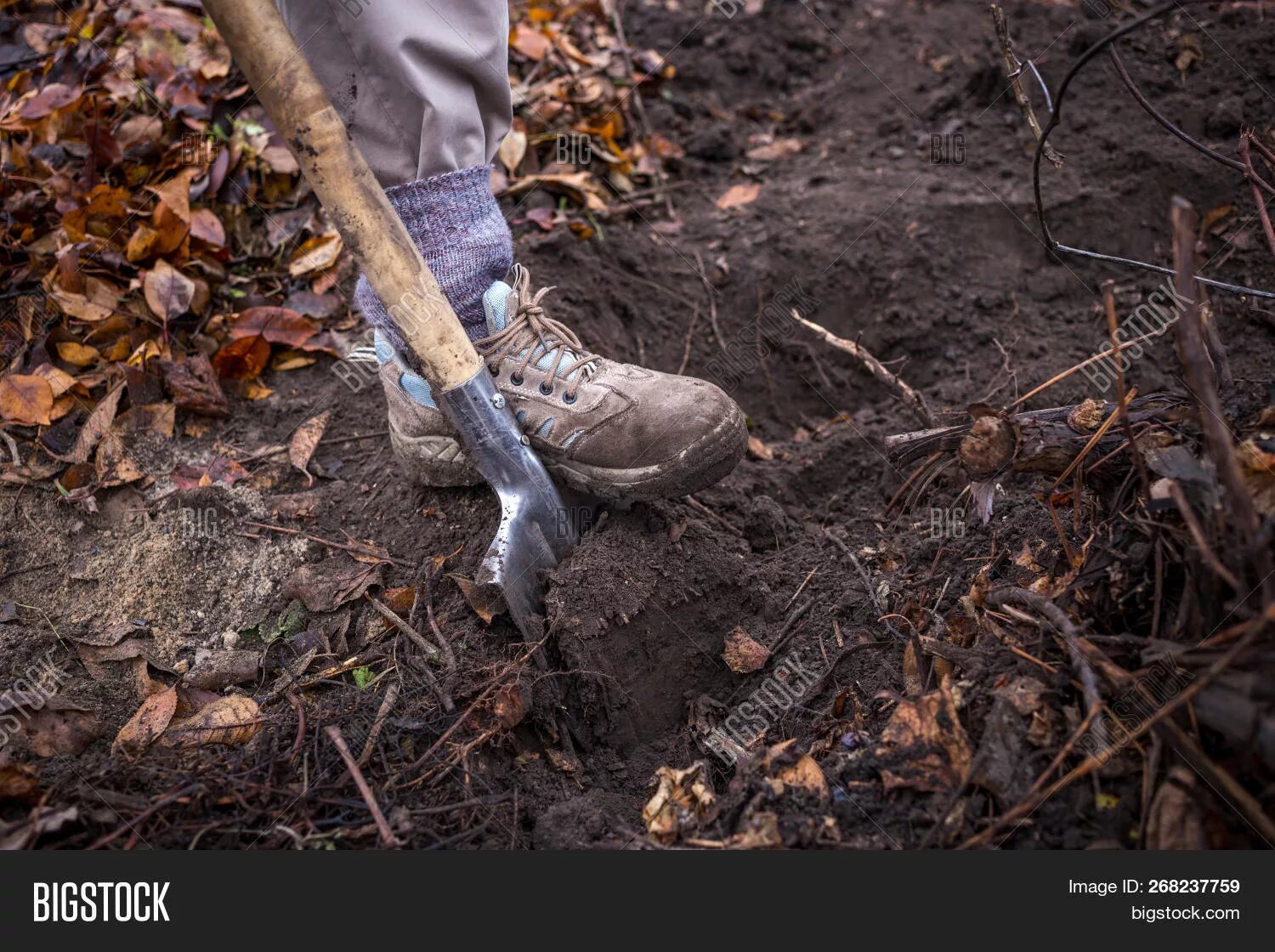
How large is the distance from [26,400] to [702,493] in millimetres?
1806

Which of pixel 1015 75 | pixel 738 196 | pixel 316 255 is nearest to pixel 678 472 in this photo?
pixel 1015 75

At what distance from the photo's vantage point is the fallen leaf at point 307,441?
7.77 feet

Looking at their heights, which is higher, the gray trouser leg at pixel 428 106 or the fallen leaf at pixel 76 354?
the gray trouser leg at pixel 428 106

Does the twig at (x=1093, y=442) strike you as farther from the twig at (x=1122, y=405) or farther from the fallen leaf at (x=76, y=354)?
the fallen leaf at (x=76, y=354)

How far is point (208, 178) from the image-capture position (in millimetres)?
2807

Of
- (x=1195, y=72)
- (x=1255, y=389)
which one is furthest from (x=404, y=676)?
(x=1195, y=72)

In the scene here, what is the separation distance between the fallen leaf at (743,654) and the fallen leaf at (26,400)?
6.13ft

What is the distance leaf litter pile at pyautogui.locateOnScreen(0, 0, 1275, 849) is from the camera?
1.43 m

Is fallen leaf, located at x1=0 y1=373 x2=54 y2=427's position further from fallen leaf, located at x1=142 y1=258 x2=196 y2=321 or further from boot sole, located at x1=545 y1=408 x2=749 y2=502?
boot sole, located at x1=545 y1=408 x2=749 y2=502

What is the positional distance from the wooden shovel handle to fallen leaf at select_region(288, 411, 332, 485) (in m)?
0.71

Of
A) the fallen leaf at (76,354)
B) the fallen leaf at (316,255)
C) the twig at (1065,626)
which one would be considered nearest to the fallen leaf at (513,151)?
the fallen leaf at (316,255)

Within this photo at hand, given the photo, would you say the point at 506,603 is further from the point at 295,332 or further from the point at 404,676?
the point at 295,332

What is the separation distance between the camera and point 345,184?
165 centimetres

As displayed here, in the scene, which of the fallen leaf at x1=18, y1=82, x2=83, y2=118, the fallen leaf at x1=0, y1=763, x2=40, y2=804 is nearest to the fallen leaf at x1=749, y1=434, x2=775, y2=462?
the fallen leaf at x1=0, y1=763, x2=40, y2=804
